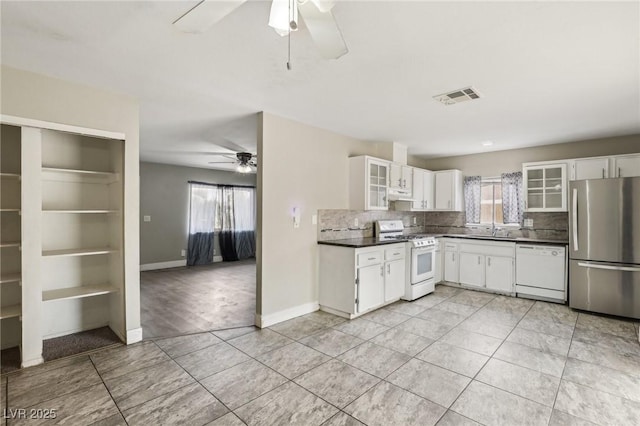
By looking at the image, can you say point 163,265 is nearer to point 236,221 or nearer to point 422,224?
point 236,221

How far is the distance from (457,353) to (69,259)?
3.90m

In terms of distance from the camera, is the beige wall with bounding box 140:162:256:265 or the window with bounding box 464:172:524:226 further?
the beige wall with bounding box 140:162:256:265

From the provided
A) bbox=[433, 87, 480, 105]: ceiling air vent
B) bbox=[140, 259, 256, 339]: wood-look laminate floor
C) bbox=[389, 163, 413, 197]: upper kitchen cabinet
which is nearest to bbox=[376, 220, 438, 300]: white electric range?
bbox=[389, 163, 413, 197]: upper kitchen cabinet

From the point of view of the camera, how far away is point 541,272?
449 cm

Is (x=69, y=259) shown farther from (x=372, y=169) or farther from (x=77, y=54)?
(x=372, y=169)

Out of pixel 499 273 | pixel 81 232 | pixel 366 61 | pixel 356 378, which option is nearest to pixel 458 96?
pixel 366 61

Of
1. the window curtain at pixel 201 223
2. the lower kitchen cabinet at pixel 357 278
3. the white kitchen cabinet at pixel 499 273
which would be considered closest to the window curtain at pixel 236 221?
the window curtain at pixel 201 223

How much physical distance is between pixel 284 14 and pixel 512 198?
206 inches

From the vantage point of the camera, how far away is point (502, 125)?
396 centimetres

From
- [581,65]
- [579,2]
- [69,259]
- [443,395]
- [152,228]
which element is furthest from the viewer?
[152,228]

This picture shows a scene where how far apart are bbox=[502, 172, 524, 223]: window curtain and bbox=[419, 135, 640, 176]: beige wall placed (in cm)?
16

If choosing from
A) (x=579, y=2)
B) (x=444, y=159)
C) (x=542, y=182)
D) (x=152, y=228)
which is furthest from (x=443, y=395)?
(x=152, y=228)

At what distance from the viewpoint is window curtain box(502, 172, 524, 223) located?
5.27m

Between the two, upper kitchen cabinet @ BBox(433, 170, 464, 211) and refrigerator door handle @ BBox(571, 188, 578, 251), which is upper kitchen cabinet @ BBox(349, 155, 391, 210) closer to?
upper kitchen cabinet @ BBox(433, 170, 464, 211)
